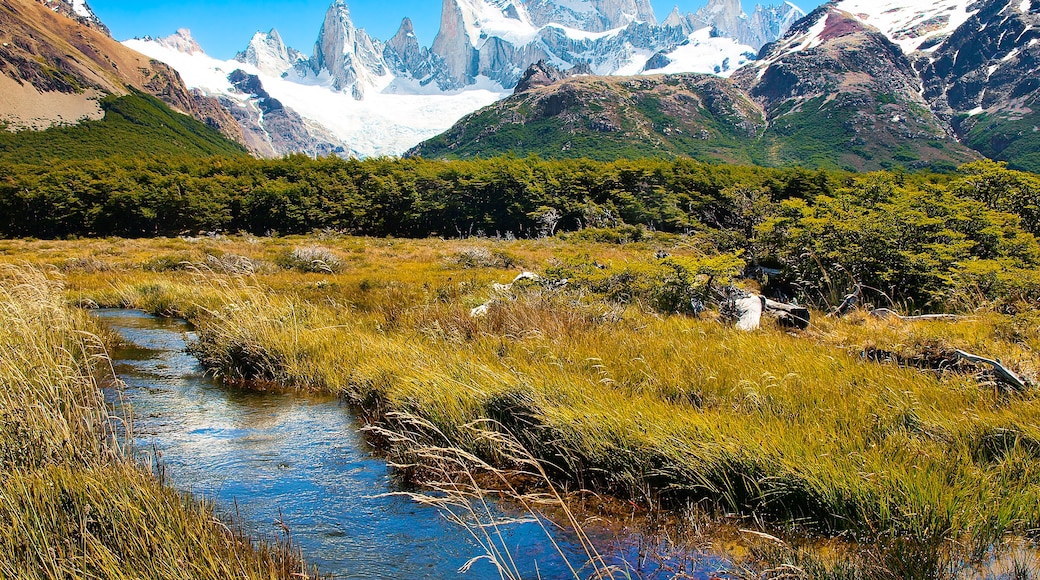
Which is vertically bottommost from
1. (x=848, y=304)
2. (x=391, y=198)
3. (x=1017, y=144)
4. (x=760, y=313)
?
(x=760, y=313)

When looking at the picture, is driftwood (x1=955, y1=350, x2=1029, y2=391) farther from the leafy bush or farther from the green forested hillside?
the green forested hillside

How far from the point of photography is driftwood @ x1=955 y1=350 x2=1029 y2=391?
579 cm

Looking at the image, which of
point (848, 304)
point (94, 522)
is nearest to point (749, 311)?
point (848, 304)

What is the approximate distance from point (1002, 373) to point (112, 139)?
198491 mm

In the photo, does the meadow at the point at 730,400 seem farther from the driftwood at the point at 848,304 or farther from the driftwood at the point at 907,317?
the driftwood at the point at 848,304

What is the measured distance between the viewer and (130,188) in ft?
209

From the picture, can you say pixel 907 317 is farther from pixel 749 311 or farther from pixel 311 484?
pixel 311 484

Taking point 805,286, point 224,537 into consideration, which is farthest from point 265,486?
point 805,286

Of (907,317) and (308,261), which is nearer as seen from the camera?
(907,317)

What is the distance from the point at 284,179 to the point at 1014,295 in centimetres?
7341

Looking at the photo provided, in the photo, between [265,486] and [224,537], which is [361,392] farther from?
[224,537]

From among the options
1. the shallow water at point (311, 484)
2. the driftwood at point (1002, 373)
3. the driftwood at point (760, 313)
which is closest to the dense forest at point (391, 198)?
the driftwood at point (760, 313)

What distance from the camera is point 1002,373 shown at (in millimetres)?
5977

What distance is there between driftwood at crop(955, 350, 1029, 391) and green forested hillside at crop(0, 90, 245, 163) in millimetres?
155686
